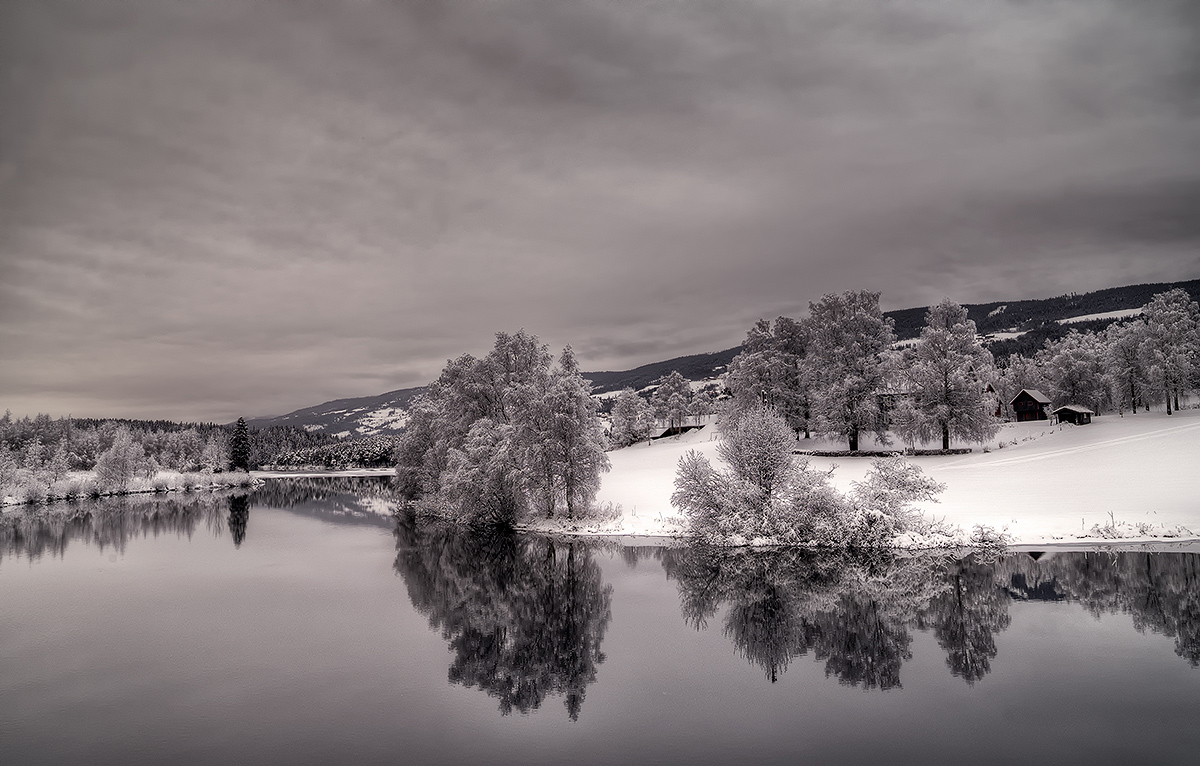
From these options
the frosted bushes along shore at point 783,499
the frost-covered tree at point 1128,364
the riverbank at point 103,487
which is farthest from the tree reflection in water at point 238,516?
the frost-covered tree at point 1128,364

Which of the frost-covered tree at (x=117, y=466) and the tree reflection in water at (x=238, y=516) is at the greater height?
the frost-covered tree at (x=117, y=466)

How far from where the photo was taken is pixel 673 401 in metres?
114

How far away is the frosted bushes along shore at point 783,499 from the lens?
3447cm

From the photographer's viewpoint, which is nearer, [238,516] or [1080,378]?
[238,516]

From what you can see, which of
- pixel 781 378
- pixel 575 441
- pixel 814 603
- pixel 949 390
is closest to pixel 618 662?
pixel 814 603

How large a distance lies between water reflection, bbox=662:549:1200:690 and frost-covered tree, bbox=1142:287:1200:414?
4548 centimetres

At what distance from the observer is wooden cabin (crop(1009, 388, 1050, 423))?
255ft

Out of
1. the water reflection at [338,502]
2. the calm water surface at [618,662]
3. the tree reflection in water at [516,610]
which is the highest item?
the calm water surface at [618,662]

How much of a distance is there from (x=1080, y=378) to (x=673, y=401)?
5922 cm

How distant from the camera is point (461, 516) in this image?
50156mm

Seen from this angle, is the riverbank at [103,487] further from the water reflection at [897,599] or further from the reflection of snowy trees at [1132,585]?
the reflection of snowy trees at [1132,585]

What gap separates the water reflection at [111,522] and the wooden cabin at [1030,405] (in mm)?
88387

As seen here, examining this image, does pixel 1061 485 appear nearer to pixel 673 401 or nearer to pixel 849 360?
pixel 849 360

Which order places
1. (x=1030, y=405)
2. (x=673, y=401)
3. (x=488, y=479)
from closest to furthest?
1. (x=488, y=479)
2. (x=1030, y=405)
3. (x=673, y=401)
